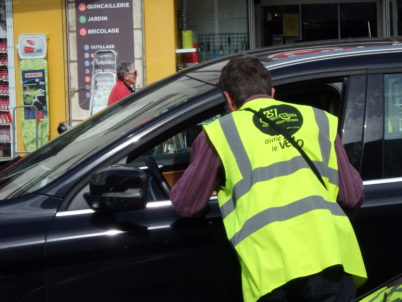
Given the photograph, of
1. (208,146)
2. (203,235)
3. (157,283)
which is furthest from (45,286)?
(208,146)

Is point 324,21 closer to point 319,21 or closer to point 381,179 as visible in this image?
point 319,21

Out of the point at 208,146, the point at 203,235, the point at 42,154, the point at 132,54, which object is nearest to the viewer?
the point at 208,146

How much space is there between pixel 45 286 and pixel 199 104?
0.95 meters

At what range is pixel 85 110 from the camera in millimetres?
10969

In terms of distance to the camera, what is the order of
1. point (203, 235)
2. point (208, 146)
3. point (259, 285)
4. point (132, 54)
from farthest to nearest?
point (132, 54), point (203, 235), point (208, 146), point (259, 285)

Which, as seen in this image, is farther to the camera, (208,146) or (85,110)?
(85,110)

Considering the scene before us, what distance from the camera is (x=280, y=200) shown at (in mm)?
2555

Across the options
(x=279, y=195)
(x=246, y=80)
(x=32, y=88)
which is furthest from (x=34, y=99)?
(x=279, y=195)

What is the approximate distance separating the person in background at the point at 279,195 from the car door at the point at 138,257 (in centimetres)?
18

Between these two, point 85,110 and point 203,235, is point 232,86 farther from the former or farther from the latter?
point 85,110

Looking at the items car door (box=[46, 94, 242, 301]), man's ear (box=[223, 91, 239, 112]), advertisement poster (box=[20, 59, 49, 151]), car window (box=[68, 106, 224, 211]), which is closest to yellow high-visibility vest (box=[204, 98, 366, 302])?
man's ear (box=[223, 91, 239, 112])

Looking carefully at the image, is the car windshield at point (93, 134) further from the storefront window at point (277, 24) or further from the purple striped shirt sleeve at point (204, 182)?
the storefront window at point (277, 24)

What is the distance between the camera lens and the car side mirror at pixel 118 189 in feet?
8.93

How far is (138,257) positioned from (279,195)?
647 mm
